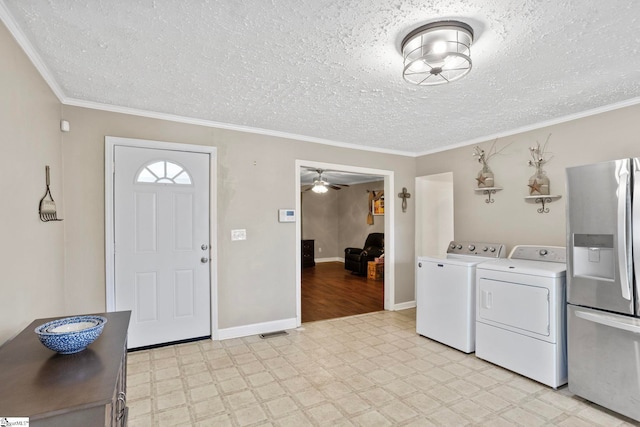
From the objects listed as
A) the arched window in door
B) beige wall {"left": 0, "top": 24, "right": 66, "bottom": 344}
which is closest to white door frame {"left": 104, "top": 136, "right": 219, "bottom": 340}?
the arched window in door

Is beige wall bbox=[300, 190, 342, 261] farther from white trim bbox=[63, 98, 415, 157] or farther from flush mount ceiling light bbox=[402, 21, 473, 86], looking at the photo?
flush mount ceiling light bbox=[402, 21, 473, 86]

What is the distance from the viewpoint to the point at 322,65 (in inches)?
85.6

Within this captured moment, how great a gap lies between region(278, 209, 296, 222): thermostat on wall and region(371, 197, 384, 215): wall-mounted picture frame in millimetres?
4609

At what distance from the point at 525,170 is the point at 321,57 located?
282 cm

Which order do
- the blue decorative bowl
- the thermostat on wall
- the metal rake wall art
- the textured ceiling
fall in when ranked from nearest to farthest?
the blue decorative bowl < the textured ceiling < the metal rake wall art < the thermostat on wall

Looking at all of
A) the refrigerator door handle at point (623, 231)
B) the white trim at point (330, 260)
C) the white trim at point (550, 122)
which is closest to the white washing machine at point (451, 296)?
the refrigerator door handle at point (623, 231)

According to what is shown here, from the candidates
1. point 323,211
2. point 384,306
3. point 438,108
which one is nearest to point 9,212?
point 438,108

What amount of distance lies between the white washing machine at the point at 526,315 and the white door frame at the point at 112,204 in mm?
2720

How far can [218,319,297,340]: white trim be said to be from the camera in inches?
141

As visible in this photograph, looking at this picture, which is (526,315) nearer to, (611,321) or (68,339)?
(611,321)

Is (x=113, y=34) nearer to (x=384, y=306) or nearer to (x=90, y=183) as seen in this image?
(x=90, y=183)

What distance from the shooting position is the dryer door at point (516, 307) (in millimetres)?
2635

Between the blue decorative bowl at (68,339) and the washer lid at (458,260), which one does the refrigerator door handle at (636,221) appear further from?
the blue decorative bowl at (68,339)

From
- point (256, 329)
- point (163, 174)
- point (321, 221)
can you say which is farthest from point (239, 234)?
point (321, 221)
